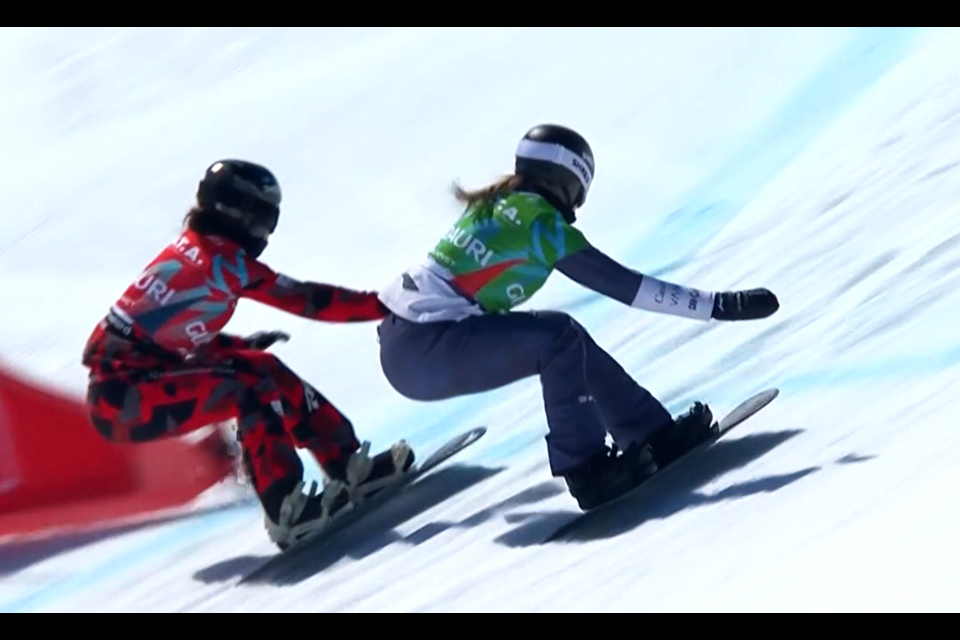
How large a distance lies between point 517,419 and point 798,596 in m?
2.38

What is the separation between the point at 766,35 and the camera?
33.2 feet

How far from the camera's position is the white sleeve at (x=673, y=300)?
4.85 m

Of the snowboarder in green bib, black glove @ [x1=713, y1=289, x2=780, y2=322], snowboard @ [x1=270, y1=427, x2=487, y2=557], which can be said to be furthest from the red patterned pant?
black glove @ [x1=713, y1=289, x2=780, y2=322]

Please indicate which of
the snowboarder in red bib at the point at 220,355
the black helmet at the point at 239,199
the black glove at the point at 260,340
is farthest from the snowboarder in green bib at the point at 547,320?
the black glove at the point at 260,340

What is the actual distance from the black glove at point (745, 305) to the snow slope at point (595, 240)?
1.55ft

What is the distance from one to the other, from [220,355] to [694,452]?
5.22 ft

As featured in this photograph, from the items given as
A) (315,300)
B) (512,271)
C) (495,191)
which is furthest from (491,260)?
(315,300)

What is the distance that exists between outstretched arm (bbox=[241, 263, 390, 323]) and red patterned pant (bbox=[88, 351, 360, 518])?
0.22 metres

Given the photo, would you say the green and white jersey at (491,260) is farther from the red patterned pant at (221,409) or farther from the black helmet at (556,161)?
the red patterned pant at (221,409)

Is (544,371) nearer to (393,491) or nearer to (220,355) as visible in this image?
(393,491)

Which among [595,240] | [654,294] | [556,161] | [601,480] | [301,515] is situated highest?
[595,240]

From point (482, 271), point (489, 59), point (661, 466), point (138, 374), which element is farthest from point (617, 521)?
point (489, 59)

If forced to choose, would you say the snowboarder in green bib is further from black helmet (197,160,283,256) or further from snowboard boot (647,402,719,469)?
black helmet (197,160,283,256)

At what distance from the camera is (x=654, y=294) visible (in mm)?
4855
